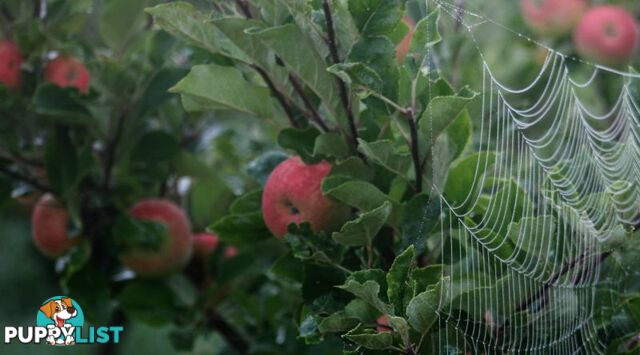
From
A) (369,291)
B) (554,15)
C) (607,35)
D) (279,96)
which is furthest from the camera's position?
(554,15)

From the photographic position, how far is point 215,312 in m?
1.44

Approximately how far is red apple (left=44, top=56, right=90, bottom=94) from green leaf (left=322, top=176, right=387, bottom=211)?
556mm

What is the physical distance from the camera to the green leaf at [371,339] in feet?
2.51

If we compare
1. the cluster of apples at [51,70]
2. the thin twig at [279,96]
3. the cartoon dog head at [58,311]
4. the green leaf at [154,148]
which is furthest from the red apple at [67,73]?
the thin twig at [279,96]

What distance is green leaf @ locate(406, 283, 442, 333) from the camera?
77 cm

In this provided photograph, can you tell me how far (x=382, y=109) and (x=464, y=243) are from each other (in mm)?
147

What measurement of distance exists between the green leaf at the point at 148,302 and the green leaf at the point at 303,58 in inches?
21.6

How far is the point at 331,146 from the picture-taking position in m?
0.93

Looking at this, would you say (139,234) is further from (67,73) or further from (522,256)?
(522,256)

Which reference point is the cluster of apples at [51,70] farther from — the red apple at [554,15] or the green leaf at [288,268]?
the red apple at [554,15]

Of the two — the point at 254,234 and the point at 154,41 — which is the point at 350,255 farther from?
the point at 154,41

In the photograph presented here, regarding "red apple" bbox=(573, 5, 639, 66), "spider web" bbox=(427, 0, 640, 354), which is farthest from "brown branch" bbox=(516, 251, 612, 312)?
"red apple" bbox=(573, 5, 639, 66)

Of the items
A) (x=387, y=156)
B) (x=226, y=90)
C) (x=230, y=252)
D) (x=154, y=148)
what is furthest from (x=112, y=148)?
(x=387, y=156)

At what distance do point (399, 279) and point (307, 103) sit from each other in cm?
24
